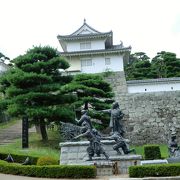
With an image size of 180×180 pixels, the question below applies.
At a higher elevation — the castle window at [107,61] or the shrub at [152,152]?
the castle window at [107,61]

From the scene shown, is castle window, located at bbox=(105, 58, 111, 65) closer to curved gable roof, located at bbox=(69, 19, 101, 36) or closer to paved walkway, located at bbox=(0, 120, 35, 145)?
curved gable roof, located at bbox=(69, 19, 101, 36)

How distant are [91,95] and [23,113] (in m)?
5.12

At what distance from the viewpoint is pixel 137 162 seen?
1398 centimetres

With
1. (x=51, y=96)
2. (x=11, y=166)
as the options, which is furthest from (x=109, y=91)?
(x=11, y=166)

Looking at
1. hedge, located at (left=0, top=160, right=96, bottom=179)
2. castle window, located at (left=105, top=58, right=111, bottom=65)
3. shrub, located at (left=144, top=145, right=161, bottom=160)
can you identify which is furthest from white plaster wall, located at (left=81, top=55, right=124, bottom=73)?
hedge, located at (left=0, top=160, right=96, bottom=179)

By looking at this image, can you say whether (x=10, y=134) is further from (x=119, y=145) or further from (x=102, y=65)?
(x=119, y=145)

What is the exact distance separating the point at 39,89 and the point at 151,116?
34.1 ft

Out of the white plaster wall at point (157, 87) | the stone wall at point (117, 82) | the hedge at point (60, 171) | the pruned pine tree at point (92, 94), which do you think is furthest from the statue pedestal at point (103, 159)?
the stone wall at point (117, 82)

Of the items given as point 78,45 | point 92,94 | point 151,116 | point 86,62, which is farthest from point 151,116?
point 78,45

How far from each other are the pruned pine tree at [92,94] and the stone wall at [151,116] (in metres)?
3.84

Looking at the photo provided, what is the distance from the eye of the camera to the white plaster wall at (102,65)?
Answer: 31312mm

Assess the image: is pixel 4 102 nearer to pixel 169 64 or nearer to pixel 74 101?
pixel 74 101

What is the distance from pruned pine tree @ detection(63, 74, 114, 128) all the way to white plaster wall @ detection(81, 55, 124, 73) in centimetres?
683

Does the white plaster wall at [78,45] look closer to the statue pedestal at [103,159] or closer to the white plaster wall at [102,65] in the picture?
the white plaster wall at [102,65]
